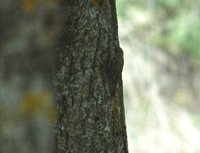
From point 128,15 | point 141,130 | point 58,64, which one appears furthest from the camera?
point 128,15

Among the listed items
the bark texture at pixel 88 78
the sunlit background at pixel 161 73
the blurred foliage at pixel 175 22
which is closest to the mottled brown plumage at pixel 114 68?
the bark texture at pixel 88 78

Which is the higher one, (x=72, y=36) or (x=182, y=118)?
(x=182, y=118)

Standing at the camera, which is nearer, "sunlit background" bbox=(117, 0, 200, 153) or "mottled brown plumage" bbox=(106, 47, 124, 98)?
"mottled brown plumage" bbox=(106, 47, 124, 98)

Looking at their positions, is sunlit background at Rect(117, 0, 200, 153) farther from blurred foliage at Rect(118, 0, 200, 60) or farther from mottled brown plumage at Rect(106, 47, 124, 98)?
mottled brown plumage at Rect(106, 47, 124, 98)

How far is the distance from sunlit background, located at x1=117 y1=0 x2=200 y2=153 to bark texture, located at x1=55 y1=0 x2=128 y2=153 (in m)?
5.29

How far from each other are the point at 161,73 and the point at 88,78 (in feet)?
23.4

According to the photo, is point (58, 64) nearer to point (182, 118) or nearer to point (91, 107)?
point (91, 107)

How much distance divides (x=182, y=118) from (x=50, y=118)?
663cm

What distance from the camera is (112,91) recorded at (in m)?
1.73

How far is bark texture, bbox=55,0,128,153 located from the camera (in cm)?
164

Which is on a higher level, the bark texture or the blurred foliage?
the blurred foliage

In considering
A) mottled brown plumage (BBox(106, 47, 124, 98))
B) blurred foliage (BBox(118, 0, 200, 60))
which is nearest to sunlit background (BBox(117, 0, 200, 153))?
blurred foliage (BBox(118, 0, 200, 60))

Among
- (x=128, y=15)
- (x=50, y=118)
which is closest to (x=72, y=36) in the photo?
(x=50, y=118)

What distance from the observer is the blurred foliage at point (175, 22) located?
349 inches
